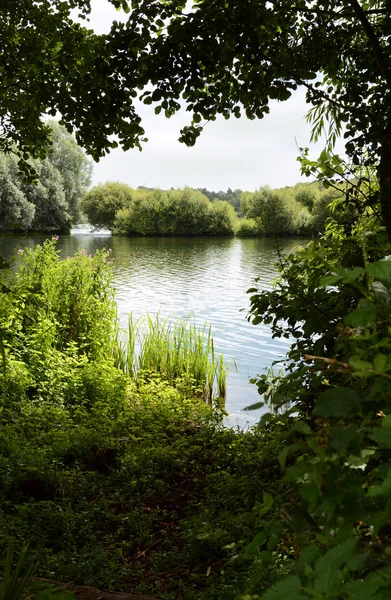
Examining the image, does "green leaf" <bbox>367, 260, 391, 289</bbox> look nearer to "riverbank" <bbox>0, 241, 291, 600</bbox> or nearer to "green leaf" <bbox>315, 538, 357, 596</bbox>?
"green leaf" <bbox>315, 538, 357, 596</bbox>

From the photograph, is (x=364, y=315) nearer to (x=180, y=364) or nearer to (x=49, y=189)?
(x=180, y=364)

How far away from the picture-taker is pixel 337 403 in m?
0.98

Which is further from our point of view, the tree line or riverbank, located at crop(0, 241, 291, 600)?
the tree line

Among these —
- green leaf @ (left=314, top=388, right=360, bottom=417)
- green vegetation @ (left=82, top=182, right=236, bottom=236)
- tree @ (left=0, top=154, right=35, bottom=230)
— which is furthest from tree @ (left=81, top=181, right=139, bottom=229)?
green leaf @ (left=314, top=388, right=360, bottom=417)

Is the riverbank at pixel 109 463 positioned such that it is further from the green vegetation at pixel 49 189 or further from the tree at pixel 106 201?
the tree at pixel 106 201

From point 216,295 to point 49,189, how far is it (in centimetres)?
2864

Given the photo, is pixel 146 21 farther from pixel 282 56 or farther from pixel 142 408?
pixel 142 408

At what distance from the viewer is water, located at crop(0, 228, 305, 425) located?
9.09m

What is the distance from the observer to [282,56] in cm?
307

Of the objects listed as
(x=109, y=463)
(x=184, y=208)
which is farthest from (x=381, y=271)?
(x=184, y=208)

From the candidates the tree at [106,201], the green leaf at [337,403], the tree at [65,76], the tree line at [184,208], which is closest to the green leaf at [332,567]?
the green leaf at [337,403]

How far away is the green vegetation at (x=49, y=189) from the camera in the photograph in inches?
1442

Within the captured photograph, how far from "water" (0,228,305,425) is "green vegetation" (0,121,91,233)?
9.40 meters

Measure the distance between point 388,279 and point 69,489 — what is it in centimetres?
375
